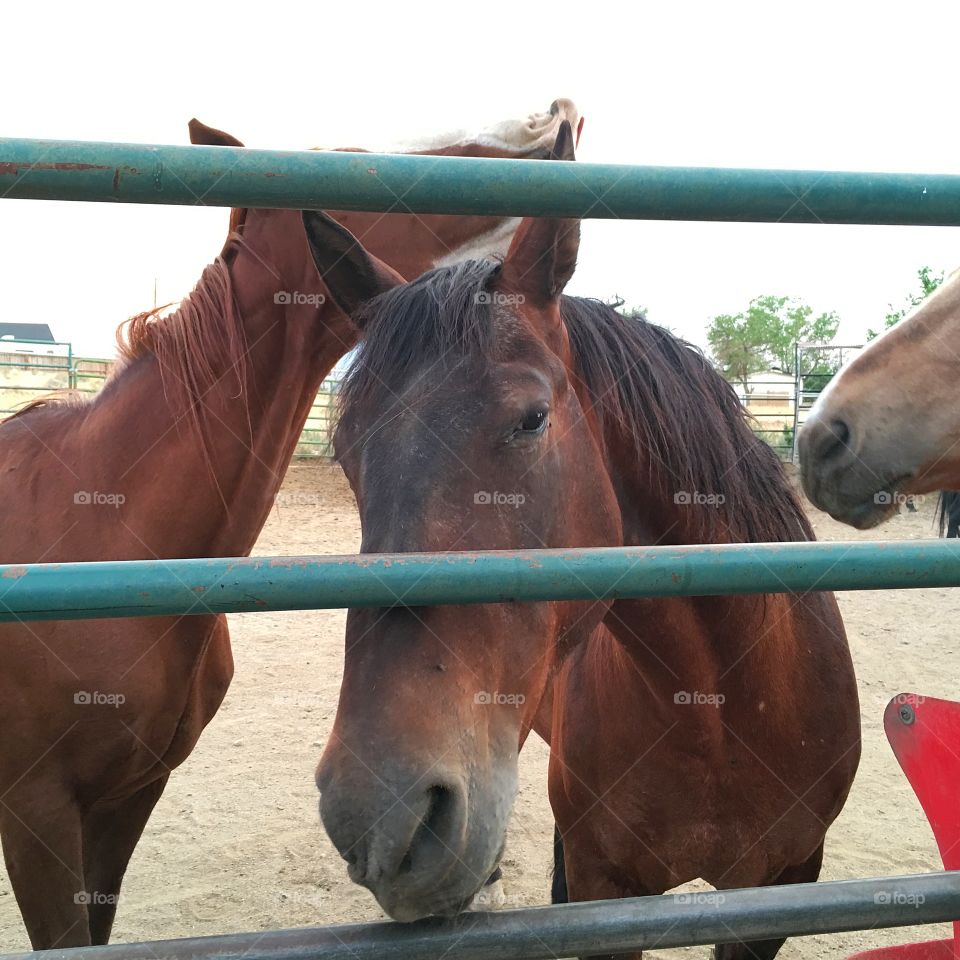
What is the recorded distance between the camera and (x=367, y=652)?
4.24ft

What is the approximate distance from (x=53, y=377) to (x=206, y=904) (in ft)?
48.4

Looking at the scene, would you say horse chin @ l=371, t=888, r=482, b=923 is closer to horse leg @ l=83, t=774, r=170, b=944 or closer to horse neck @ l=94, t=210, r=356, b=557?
horse neck @ l=94, t=210, r=356, b=557

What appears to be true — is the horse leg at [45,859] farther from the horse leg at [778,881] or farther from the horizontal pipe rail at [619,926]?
the horse leg at [778,881]

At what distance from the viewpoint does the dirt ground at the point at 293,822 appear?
11.5 feet

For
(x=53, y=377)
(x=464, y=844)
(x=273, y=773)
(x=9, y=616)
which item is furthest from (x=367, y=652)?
(x=53, y=377)

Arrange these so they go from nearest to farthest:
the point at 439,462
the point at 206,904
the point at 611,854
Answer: the point at 439,462, the point at 611,854, the point at 206,904

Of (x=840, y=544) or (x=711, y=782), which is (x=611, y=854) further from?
(x=840, y=544)

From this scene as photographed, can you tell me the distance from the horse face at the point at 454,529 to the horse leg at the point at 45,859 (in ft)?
4.27

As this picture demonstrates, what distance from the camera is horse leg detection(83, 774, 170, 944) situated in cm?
252

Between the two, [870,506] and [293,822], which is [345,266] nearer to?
[870,506]
